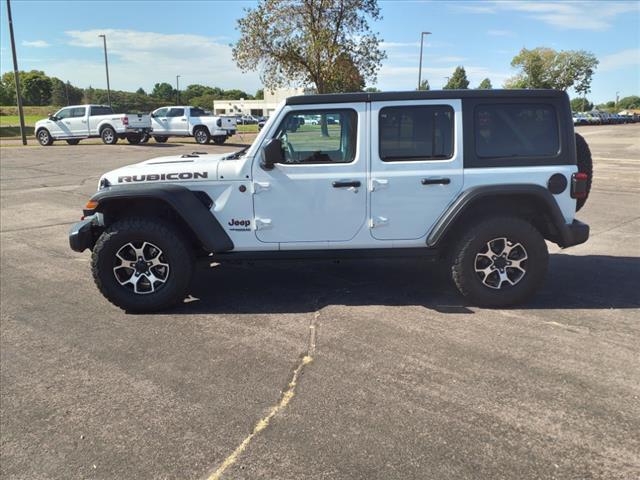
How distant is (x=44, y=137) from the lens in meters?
26.0

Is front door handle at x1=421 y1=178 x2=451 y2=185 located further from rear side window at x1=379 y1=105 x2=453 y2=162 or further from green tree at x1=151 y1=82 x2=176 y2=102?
green tree at x1=151 y1=82 x2=176 y2=102

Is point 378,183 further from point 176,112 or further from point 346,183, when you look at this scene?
point 176,112

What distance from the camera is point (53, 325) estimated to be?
173 inches

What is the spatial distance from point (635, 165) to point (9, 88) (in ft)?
390

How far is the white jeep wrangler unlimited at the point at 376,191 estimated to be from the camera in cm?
447

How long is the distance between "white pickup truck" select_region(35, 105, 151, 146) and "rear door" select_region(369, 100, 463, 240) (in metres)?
22.5

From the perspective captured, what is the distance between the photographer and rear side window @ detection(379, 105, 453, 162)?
448 centimetres

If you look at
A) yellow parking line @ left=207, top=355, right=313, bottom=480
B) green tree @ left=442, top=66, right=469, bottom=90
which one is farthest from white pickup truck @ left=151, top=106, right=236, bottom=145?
green tree @ left=442, top=66, right=469, bottom=90

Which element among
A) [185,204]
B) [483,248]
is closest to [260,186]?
[185,204]

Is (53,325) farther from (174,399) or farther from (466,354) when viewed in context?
(466,354)

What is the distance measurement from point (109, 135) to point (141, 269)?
22.8 metres

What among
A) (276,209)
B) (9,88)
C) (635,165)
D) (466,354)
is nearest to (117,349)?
(276,209)

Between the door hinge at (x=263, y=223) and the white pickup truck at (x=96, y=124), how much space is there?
2214cm

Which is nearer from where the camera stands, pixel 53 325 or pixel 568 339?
pixel 568 339
